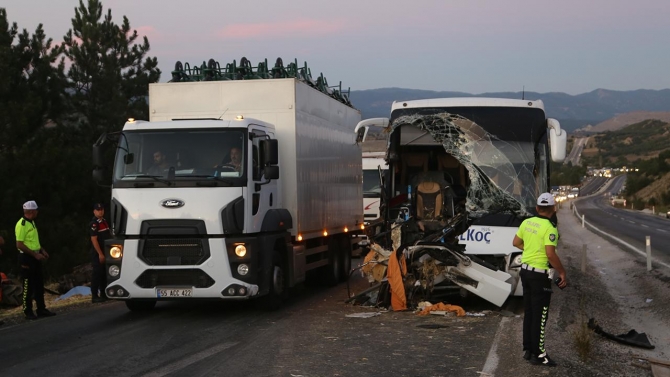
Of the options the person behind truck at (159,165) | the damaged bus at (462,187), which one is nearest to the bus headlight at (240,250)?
the person behind truck at (159,165)

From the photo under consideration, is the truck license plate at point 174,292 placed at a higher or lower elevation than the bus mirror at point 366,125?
lower

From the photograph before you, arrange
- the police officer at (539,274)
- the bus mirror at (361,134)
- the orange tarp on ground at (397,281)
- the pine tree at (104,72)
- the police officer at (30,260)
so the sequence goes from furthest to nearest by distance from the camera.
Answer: the pine tree at (104,72) < the bus mirror at (361,134) < the police officer at (30,260) < the orange tarp on ground at (397,281) < the police officer at (539,274)

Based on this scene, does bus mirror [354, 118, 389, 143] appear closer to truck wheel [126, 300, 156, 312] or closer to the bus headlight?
the bus headlight

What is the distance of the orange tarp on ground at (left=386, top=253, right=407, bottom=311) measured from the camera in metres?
13.0

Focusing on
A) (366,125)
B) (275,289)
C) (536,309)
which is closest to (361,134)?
(366,125)

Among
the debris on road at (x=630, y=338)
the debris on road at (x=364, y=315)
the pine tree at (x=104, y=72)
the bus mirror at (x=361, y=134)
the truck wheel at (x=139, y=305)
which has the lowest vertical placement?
the debris on road at (x=630, y=338)

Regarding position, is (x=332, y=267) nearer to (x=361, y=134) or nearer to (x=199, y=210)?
(x=361, y=134)

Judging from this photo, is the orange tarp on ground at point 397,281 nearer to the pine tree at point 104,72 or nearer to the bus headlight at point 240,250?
the bus headlight at point 240,250

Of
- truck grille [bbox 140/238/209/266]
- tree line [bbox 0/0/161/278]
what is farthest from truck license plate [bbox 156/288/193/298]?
tree line [bbox 0/0/161/278]

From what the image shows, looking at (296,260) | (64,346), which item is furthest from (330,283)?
(64,346)

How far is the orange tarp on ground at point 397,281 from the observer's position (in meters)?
13.0

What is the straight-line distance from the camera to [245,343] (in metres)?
10.3

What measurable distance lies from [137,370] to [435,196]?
712 cm

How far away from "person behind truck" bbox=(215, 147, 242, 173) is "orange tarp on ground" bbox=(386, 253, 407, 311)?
276cm
